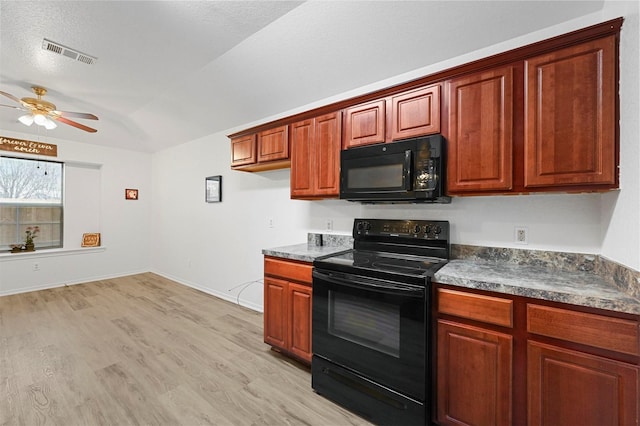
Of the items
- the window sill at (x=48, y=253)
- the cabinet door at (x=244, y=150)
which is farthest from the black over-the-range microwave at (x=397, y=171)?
the window sill at (x=48, y=253)

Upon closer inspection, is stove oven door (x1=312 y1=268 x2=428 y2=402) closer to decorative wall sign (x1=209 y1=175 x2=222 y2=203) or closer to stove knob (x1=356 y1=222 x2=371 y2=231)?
stove knob (x1=356 y1=222 x2=371 y2=231)

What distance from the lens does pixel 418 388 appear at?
5.35 ft

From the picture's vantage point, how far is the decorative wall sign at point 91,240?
17.0 ft

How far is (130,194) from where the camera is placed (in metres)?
5.70

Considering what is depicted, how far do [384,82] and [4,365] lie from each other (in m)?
4.27

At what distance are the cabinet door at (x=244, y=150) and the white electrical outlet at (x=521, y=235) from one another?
8.48ft

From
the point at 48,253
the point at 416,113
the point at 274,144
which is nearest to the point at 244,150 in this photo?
the point at 274,144

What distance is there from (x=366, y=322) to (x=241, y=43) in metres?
2.57

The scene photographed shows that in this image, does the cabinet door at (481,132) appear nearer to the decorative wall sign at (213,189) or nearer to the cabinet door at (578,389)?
the cabinet door at (578,389)

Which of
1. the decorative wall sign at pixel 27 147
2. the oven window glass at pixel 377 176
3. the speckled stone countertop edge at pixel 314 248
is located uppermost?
the decorative wall sign at pixel 27 147

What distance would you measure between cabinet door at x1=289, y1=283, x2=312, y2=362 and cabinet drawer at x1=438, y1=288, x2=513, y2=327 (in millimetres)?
1079

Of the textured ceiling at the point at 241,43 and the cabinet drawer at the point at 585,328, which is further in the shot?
the textured ceiling at the point at 241,43

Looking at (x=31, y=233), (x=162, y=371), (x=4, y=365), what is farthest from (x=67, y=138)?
(x=162, y=371)

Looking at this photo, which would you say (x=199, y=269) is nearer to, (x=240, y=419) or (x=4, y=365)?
(x=4, y=365)
